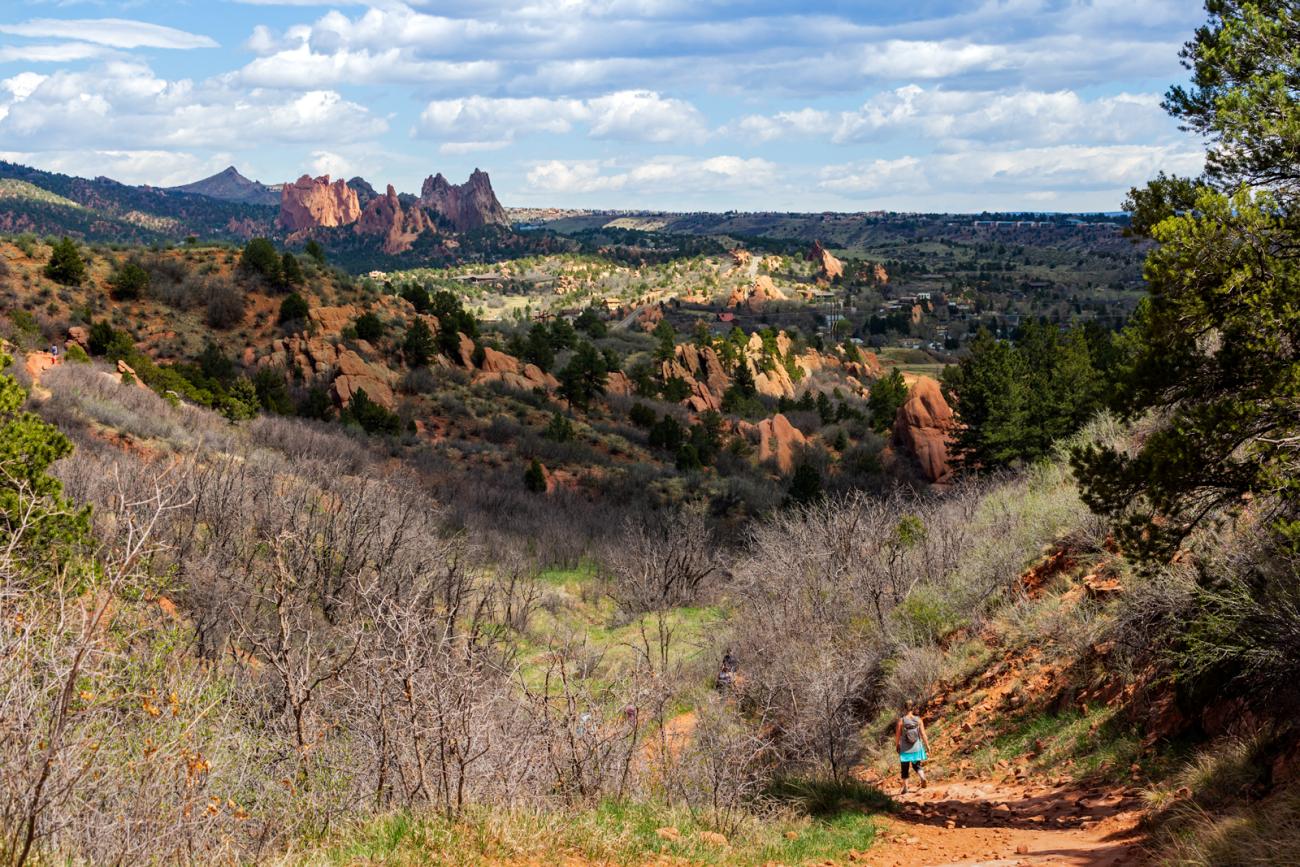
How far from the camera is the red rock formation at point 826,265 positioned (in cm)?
18759

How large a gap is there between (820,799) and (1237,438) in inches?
279

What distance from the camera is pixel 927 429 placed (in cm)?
5625

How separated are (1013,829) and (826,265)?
612 feet

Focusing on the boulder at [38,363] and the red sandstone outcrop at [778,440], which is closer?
the boulder at [38,363]

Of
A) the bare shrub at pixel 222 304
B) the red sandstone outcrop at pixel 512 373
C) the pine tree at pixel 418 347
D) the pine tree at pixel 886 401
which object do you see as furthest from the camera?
the pine tree at pixel 886 401

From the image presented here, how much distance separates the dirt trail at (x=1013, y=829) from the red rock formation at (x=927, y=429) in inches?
1671

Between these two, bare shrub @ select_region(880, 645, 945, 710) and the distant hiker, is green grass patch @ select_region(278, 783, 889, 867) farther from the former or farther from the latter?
the distant hiker

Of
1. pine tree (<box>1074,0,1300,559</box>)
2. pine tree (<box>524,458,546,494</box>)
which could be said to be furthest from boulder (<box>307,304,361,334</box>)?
pine tree (<box>1074,0,1300,559</box>)

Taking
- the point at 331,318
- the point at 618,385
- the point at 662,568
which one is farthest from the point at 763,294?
the point at 662,568

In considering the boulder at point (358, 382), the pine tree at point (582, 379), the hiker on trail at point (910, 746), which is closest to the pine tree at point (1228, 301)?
the hiker on trail at point (910, 746)

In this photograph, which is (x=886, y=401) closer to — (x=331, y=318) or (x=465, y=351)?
(x=465, y=351)

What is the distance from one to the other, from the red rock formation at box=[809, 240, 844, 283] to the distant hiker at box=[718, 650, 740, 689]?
556ft

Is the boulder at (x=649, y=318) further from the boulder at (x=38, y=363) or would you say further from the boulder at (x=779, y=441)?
the boulder at (x=38, y=363)

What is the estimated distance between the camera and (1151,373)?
10375mm
